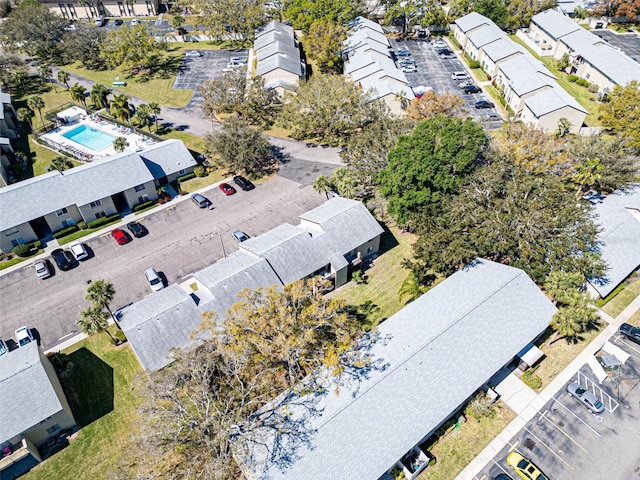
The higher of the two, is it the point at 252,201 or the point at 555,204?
the point at 252,201

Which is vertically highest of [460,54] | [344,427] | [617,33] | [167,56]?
[167,56]

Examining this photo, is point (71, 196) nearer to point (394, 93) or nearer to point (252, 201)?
point (252, 201)

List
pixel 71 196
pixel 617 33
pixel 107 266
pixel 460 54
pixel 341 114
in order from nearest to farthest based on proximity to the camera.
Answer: pixel 107 266 < pixel 71 196 < pixel 341 114 < pixel 460 54 < pixel 617 33

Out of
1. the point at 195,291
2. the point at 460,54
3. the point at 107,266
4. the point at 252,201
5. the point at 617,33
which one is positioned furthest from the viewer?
the point at 617,33

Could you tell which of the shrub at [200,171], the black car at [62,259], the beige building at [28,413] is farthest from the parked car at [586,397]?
the black car at [62,259]

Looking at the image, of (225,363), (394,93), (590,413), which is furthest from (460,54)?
(225,363)

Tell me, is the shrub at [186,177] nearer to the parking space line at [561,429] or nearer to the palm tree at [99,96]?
the palm tree at [99,96]

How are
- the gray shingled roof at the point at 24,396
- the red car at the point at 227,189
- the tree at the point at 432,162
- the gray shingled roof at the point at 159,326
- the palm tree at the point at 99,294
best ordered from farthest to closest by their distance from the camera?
1. the red car at the point at 227,189
2. the tree at the point at 432,162
3. the palm tree at the point at 99,294
4. the gray shingled roof at the point at 159,326
5. the gray shingled roof at the point at 24,396

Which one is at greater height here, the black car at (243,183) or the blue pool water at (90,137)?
the blue pool water at (90,137)

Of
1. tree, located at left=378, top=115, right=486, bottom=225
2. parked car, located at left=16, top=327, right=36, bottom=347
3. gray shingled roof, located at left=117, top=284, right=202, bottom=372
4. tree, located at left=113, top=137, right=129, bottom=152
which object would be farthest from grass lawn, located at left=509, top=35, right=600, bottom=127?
parked car, located at left=16, top=327, right=36, bottom=347
